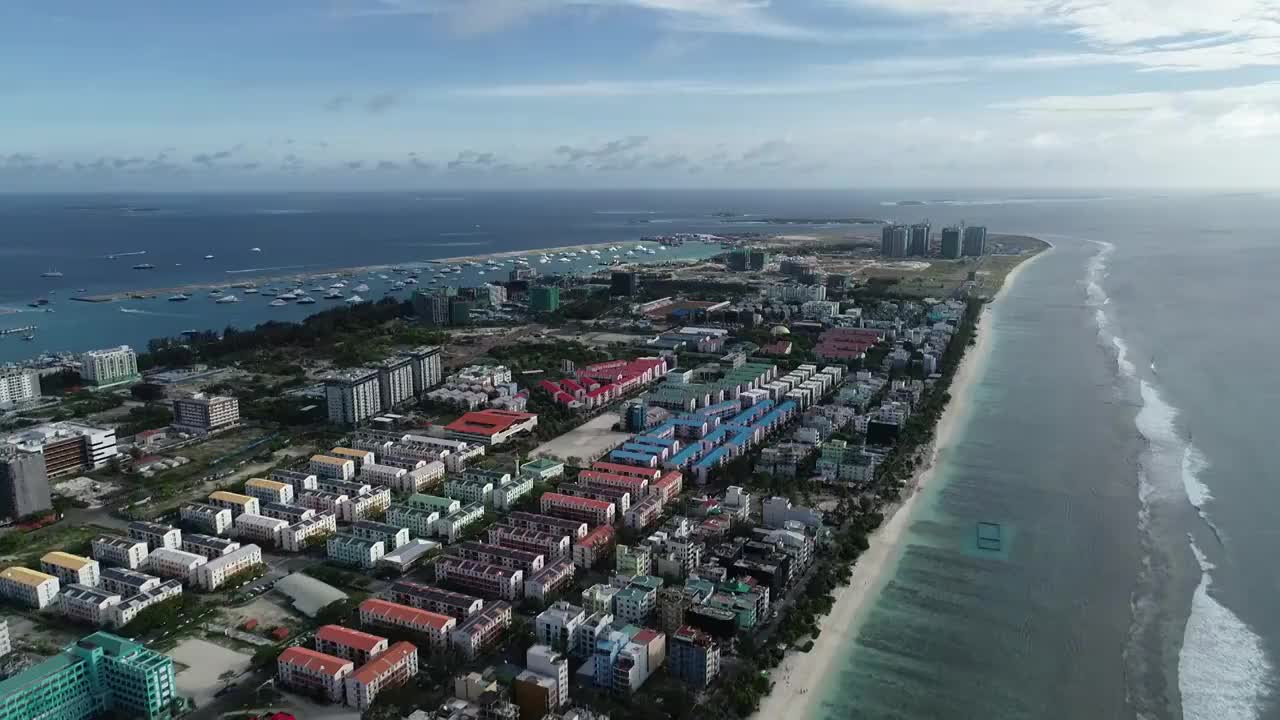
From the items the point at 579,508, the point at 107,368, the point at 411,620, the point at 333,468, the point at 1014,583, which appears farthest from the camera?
the point at 107,368

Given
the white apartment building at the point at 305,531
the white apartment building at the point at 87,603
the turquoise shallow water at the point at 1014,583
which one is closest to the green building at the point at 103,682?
the white apartment building at the point at 87,603

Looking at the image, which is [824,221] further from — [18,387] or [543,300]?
[18,387]

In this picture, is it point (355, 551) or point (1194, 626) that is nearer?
point (1194, 626)

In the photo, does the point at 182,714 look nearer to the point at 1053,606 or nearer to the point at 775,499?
the point at 775,499

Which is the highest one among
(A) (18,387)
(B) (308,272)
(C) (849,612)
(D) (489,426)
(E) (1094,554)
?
(B) (308,272)

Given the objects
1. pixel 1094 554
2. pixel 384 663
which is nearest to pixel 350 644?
Result: pixel 384 663

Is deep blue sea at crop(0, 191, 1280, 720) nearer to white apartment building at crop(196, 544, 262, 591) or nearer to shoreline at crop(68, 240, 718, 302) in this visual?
shoreline at crop(68, 240, 718, 302)

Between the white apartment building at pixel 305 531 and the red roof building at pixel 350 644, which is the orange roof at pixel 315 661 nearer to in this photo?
the red roof building at pixel 350 644
